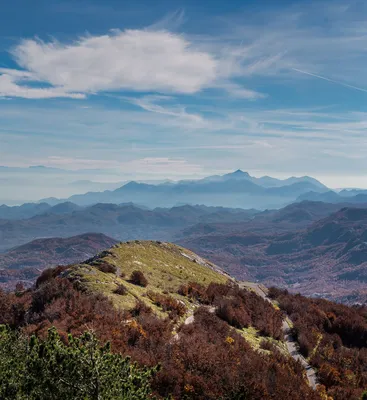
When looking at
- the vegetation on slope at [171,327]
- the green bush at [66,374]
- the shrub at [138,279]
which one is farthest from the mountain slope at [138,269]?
the green bush at [66,374]

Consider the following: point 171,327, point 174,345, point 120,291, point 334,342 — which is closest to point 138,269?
point 120,291

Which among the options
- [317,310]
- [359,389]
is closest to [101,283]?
[359,389]

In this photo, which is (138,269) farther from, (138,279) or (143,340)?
(143,340)

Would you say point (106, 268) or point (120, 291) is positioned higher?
point (106, 268)

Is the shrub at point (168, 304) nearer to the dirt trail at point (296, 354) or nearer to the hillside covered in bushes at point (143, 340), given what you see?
the hillside covered in bushes at point (143, 340)

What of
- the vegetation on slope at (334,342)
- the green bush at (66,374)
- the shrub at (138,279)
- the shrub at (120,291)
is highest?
the green bush at (66,374)

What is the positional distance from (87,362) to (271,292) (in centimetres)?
3675

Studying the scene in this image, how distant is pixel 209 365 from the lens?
1464 cm

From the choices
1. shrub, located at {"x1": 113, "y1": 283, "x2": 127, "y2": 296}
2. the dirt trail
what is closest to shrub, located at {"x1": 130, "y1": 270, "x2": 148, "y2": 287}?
shrub, located at {"x1": 113, "y1": 283, "x2": 127, "y2": 296}

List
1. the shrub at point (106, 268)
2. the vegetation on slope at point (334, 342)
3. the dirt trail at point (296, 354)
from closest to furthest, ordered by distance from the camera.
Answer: the vegetation on slope at point (334, 342) < the dirt trail at point (296, 354) < the shrub at point (106, 268)

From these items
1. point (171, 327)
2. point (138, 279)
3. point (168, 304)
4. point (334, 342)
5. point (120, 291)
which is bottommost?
point (334, 342)

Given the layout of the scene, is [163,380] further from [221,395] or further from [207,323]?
[207,323]

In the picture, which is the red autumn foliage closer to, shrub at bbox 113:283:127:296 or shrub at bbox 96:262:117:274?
shrub at bbox 113:283:127:296

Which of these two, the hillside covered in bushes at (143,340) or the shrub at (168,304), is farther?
the shrub at (168,304)
